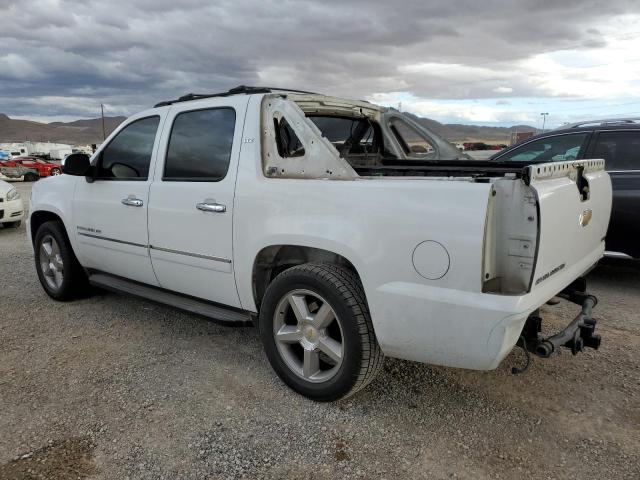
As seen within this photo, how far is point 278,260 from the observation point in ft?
10.9

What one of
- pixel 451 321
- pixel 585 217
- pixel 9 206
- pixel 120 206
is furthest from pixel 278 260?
pixel 9 206

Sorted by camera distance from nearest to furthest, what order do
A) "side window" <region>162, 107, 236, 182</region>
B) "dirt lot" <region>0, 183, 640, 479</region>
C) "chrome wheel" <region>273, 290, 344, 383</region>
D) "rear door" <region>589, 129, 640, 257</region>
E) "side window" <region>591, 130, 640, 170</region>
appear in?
"dirt lot" <region>0, 183, 640, 479</region> < "chrome wheel" <region>273, 290, 344, 383</region> < "side window" <region>162, 107, 236, 182</region> < "rear door" <region>589, 129, 640, 257</region> < "side window" <region>591, 130, 640, 170</region>

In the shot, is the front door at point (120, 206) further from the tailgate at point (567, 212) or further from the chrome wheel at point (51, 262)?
the tailgate at point (567, 212)

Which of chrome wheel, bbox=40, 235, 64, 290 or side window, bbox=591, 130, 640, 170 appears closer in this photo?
chrome wheel, bbox=40, 235, 64, 290

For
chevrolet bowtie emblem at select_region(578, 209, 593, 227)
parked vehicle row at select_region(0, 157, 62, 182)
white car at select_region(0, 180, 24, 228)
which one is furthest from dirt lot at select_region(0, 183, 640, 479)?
parked vehicle row at select_region(0, 157, 62, 182)

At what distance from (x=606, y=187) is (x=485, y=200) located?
65.7 inches

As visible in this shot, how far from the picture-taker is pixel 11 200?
9.62 meters

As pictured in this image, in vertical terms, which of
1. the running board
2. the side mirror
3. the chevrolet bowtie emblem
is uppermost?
the side mirror

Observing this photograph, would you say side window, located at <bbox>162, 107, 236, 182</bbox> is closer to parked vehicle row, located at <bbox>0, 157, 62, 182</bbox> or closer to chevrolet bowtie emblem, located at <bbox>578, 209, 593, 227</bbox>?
chevrolet bowtie emblem, located at <bbox>578, 209, 593, 227</bbox>

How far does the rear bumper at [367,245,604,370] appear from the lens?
2.33m

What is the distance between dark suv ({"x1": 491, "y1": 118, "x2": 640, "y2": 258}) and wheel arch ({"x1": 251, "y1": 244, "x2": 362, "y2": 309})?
2.80m

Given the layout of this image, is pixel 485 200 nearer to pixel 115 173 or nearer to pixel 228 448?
pixel 228 448

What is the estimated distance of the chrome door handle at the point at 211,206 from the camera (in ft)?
10.8

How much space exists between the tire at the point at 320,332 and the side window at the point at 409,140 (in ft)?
7.57
